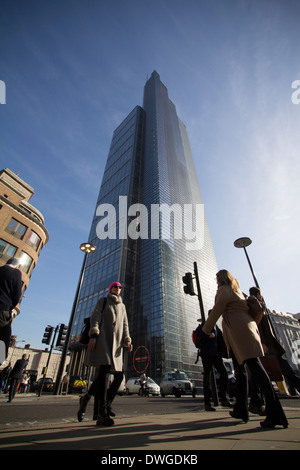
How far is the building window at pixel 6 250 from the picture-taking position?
73.8 ft

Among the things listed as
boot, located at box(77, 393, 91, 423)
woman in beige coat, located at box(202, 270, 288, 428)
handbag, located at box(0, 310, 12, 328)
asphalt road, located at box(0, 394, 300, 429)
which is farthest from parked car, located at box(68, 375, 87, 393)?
woman in beige coat, located at box(202, 270, 288, 428)

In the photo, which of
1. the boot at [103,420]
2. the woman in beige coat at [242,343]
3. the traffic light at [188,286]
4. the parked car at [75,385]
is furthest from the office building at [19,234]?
the woman in beige coat at [242,343]

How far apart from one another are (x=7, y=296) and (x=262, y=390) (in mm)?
3124

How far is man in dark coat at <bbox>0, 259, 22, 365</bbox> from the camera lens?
2.77 meters

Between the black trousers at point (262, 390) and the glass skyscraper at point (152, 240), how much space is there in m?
46.1

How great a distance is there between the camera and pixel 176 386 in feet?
53.3

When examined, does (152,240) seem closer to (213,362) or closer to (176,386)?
(176,386)

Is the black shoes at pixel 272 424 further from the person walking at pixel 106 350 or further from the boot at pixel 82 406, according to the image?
the boot at pixel 82 406

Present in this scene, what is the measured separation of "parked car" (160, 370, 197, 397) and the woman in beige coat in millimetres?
16160

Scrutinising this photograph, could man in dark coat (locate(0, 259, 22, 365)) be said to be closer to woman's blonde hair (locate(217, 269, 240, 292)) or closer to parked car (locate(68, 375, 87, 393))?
woman's blonde hair (locate(217, 269, 240, 292))

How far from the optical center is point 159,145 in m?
79.4

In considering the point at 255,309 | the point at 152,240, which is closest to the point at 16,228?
the point at 255,309
